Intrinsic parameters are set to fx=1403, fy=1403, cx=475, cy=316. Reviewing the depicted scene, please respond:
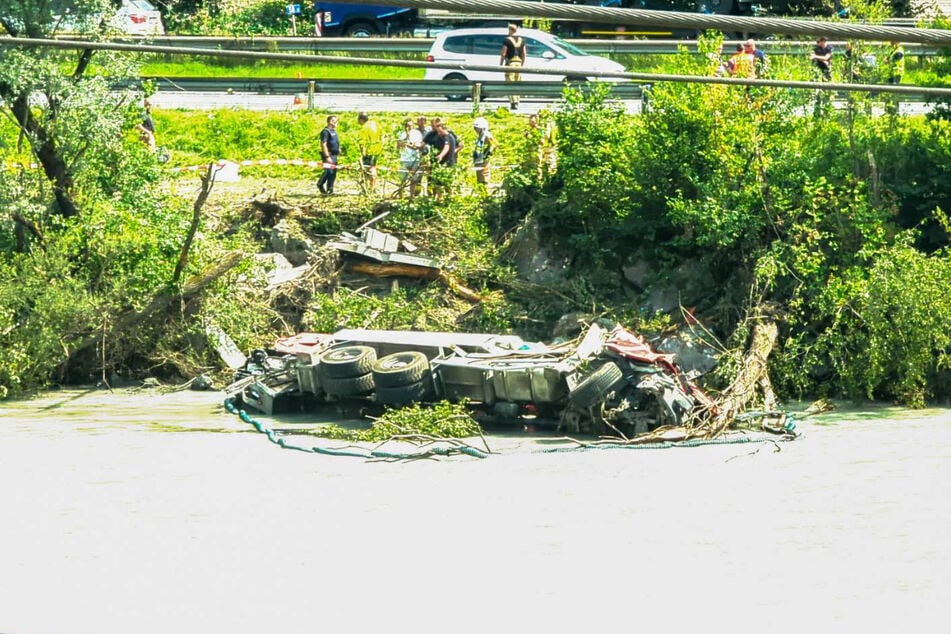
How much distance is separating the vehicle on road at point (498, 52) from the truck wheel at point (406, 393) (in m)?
12.7

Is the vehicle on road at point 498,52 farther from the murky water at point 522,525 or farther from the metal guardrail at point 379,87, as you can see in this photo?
the murky water at point 522,525

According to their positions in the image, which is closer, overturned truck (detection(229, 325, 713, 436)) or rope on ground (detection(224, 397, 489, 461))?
rope on ground (detection(224, 397, 489, 461))

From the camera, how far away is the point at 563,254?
2589 centimetres

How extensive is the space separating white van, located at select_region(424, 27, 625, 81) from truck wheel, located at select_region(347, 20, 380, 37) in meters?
6.89

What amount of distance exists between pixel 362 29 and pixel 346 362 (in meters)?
22.1

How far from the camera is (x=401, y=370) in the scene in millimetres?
20250

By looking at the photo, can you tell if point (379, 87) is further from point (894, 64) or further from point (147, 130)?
point (894, 64)

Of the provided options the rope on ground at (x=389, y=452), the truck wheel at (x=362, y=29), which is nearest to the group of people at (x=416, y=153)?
the rope on ground at (x=389, y=452)

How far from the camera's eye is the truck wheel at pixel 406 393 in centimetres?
2019

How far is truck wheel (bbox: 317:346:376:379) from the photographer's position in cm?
2066

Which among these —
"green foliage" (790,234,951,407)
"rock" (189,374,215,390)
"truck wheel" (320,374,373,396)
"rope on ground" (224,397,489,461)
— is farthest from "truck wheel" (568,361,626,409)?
"rock" (189,374,215,390)

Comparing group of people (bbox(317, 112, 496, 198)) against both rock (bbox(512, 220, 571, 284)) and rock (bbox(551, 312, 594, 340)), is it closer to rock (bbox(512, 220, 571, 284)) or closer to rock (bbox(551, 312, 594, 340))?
rock (bbox(512, 220, 571, 284))

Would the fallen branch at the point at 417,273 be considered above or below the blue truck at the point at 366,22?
below

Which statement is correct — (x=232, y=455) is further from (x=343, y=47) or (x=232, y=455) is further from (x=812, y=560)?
(x=343, y=47)
